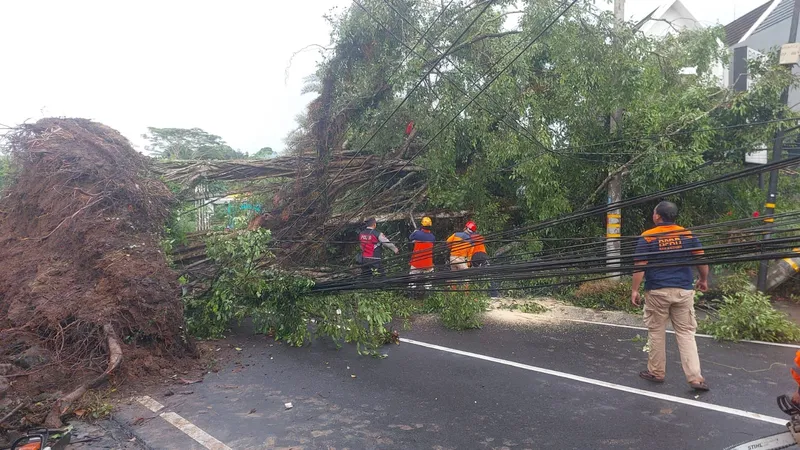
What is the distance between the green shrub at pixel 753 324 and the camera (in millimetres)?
6086

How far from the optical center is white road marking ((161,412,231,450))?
12.5ft

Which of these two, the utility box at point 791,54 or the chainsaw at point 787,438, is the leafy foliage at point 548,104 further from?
the chainsaw at point 787,438

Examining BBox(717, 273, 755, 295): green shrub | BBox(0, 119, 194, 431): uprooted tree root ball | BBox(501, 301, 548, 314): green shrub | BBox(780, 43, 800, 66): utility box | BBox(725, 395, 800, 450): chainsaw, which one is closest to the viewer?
BBox(725, 395, 800, 450): chainsaw

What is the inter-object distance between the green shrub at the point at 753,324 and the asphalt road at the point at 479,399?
25 cm

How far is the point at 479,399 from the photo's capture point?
4598 millimetres

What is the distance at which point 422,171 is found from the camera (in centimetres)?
1012

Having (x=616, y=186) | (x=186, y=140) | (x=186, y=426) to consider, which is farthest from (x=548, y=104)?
(x=186, y=140)

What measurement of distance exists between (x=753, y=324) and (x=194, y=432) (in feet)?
20.8

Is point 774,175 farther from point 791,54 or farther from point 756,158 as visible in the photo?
point 791,54

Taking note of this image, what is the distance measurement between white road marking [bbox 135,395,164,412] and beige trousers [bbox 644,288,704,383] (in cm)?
462

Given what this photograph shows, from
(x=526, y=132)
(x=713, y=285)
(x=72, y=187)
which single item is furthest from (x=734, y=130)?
(x=72, y=187)

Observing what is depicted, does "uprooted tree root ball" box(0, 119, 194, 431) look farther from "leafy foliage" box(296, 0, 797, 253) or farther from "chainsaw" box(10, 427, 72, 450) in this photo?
A: "leafy foliage" box(296, 0, 797, 253)

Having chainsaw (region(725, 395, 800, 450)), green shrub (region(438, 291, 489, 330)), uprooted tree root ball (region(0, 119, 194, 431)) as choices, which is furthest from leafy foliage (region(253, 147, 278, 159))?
chainsaw (region(725, 395, 800, 450))

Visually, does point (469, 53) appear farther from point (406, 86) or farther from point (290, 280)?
point (290, 280)
